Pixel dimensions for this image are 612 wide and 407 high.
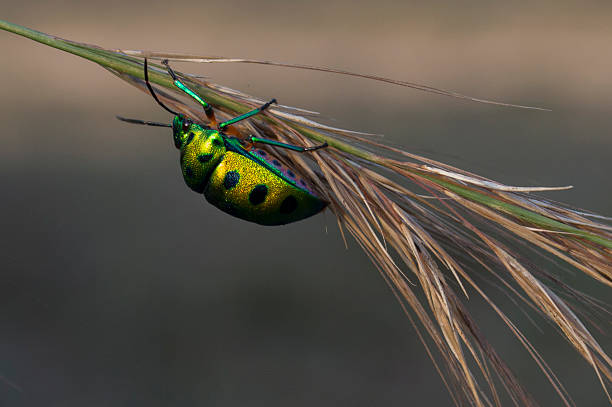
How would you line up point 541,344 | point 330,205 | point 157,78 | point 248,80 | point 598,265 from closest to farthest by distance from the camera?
point 598,265 < point 157,78 < point 330,205 < point 541,344 < point 248,80

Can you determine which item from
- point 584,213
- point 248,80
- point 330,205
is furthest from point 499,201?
point 248,80

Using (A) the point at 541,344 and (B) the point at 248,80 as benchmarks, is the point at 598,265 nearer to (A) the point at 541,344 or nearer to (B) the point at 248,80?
(A) the point at 541,344

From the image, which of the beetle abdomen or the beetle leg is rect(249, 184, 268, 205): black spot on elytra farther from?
the beetle leg

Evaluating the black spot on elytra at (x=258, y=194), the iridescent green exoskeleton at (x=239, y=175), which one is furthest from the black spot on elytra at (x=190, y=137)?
the black spot on elytra at (x=258, y=194)

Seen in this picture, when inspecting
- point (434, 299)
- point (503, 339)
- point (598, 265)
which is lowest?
point (503, 339)

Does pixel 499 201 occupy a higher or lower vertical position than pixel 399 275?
higher

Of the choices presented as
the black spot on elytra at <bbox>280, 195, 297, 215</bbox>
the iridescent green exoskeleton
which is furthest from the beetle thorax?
the black spot on elytra at <bbox>280, 195, 297, 215</bbox>

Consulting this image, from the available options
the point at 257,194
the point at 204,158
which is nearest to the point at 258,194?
the point at 257,194
